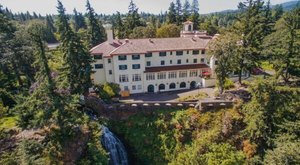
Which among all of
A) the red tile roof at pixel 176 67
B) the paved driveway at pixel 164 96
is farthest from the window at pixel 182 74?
the paved driveway at pixel 164 96

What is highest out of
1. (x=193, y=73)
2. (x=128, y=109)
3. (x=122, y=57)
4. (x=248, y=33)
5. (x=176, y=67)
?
(x=248, y=33)

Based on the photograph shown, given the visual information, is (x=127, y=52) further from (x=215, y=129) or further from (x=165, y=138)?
(x=215, y=129)

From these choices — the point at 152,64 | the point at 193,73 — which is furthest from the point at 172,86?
the point at 152,64

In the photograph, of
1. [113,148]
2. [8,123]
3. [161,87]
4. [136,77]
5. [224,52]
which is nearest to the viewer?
[113,148]

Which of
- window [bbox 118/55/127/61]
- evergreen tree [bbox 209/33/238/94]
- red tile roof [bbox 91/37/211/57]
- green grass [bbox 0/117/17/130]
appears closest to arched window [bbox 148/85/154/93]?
red tile roof [bbox 91/37/211/57]

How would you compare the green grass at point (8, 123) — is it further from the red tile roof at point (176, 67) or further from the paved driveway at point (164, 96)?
the red tile roof at point (176, 67)

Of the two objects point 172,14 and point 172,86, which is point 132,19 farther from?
point 172,86

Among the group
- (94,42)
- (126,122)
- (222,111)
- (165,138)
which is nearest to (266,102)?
(222,111)
